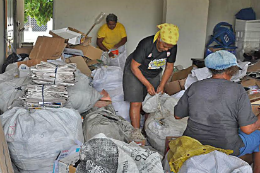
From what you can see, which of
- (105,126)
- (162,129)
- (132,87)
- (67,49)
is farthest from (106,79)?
(162,129)

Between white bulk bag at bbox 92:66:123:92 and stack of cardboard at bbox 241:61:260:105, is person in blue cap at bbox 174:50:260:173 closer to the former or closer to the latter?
stack of cardboard at bbox 241:61:260:105

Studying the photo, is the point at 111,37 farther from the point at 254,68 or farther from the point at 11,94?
the point at 11,94

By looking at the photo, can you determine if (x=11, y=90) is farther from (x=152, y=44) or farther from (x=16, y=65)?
(x=152, y=44)

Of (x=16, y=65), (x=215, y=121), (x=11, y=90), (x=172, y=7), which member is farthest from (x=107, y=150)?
(x=172, y=7)

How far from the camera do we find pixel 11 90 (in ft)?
10.1

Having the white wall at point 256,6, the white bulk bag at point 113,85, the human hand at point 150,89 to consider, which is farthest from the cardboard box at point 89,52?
the white wall at point 256,6

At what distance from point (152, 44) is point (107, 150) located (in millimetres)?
1856

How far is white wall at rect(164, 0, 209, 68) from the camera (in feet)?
20.9

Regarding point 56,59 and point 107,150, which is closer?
point 107,150

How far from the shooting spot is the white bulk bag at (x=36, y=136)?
2549 mm

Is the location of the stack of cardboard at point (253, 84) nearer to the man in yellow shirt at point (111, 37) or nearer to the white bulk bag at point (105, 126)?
the white bulk bag at point (105, 126)

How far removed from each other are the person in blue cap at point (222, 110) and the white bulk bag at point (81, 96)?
1.19 meters

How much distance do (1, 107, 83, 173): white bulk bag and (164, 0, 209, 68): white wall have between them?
13.8 ft

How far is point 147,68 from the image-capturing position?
11.5ft
